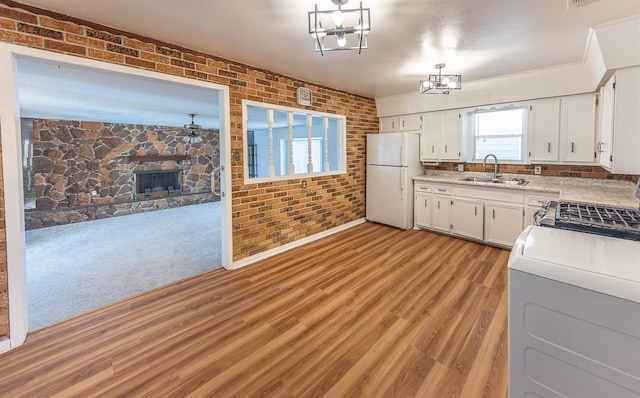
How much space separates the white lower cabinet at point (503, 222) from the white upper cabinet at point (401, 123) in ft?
5.97

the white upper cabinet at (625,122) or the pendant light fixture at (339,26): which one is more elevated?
the pendant light fixture at (339,26)

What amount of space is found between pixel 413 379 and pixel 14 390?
232 cm

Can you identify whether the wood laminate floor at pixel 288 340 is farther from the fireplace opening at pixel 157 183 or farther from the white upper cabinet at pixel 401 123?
the fireplace opening at pixel 157 183

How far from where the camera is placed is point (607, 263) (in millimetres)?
1061

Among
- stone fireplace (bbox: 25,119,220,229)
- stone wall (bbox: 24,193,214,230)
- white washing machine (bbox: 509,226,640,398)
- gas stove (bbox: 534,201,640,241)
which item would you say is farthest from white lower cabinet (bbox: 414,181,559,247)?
stone fireplace (bbox: 25,119,220,229)

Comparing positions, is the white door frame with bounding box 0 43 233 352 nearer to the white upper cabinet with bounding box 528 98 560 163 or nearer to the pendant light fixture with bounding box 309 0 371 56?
the pendant light fixture with bounding box 309 0 371 56

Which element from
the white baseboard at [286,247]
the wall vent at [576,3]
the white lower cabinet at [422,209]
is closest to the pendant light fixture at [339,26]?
the wall vent at [576,3]

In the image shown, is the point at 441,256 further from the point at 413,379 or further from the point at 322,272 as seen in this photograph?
the point at 413,379

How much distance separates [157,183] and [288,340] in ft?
22.8

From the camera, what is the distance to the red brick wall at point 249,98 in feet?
6.73

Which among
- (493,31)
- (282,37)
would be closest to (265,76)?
(282,37)

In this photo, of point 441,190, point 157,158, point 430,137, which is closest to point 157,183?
point 157,158

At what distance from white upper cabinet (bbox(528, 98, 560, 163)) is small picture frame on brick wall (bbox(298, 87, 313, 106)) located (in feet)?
9.81

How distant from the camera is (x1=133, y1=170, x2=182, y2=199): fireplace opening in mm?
7137
